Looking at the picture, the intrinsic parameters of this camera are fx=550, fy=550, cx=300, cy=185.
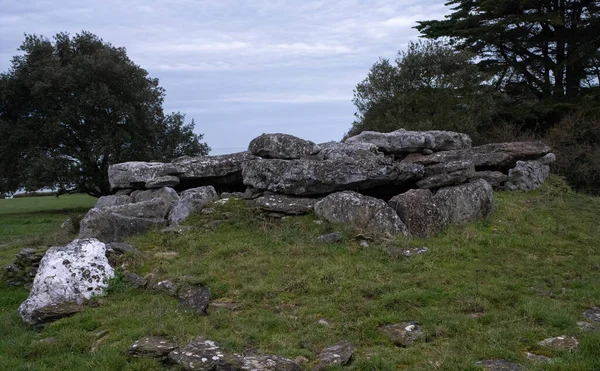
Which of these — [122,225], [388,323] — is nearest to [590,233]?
[388,323]

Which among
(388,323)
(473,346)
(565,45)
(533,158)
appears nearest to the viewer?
(473,346)

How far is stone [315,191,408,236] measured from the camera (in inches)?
486

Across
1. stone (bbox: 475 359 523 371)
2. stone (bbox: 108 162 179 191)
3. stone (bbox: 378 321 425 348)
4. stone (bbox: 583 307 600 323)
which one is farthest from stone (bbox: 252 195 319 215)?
stone (bbox: 475 359 523 371)

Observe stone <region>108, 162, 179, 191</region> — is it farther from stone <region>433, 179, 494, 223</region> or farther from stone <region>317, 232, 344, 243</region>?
stone <region>433, 179, 494, 223</region>

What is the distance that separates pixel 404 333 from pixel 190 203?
Answer: 8.29 metres

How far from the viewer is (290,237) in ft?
40.1

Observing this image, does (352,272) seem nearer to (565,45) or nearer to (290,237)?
(290,237)

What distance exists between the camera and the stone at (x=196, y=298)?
8.91 m

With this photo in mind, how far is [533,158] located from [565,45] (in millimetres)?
14405

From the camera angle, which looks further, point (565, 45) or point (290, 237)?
point (565, 45)

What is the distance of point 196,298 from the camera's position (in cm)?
925

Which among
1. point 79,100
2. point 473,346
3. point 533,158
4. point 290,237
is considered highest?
point 79,100

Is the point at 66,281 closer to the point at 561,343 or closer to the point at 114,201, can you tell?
the point at 114,201

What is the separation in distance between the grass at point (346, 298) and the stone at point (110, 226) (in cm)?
75
